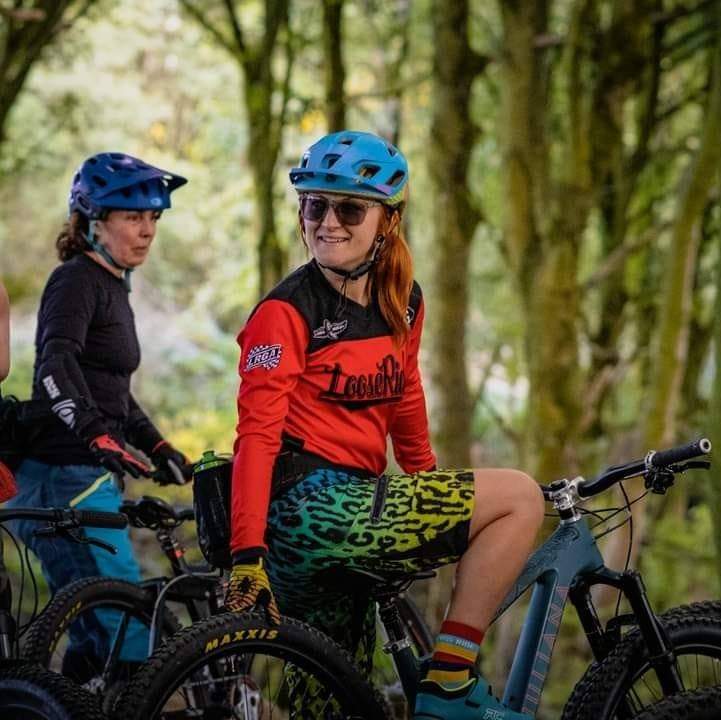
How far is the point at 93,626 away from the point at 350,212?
85.6 inches

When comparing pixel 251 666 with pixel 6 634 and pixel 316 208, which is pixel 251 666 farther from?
pixel 316 208

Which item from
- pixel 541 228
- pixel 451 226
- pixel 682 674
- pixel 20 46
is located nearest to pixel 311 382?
pixel 682 674

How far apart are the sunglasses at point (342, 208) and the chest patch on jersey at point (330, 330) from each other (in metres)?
0.32

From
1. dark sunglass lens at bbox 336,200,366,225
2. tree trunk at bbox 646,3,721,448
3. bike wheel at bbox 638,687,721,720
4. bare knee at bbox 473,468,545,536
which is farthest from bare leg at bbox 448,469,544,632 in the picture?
tree trunk at bbox 646,3,721,448

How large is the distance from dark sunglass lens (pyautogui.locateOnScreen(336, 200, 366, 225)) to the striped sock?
3.94ft

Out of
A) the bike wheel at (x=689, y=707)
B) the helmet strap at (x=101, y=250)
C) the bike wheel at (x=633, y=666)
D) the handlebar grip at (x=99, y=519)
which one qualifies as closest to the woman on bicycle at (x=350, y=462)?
the bike wheel at (x=633, y=666)

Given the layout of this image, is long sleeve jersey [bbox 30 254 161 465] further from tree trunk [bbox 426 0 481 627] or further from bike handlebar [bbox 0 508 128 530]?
tree trunk [bbox 426 0 481 627]

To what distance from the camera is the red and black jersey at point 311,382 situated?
3.84 metres

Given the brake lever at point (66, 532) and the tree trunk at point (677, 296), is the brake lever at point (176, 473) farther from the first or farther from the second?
the tree trunk at point (677, 296)

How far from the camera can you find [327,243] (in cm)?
412

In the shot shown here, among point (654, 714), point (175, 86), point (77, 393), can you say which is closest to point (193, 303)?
point (175, 86)

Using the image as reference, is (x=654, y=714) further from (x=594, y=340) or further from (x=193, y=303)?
(x=193, y=303)

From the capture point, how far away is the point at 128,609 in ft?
17.7

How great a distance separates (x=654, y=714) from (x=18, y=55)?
31.3ft
